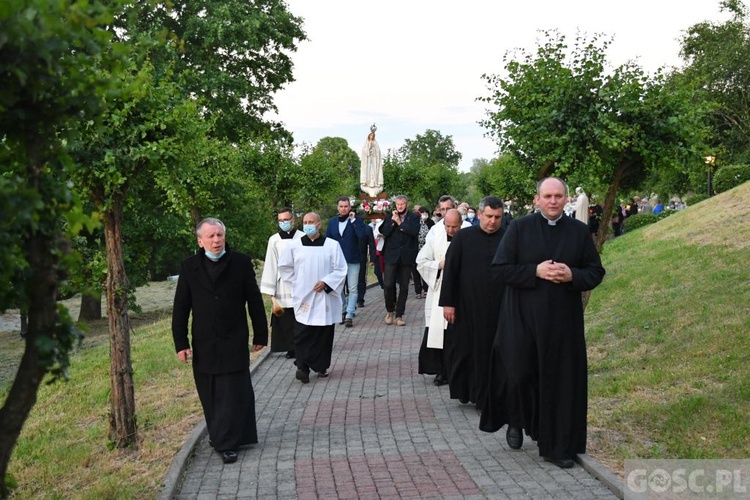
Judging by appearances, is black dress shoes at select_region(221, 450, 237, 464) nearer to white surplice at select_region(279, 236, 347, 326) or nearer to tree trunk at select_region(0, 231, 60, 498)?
white surplice at select_region(279, 236, 347, 326)

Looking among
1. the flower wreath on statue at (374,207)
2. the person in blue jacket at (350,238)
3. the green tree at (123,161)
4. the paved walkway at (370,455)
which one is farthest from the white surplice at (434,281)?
the flower wreath on statue at (374,207)

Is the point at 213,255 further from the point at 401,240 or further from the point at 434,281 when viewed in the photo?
the point at 401,240

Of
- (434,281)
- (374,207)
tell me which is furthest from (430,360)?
(374,207)

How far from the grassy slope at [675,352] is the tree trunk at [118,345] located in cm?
414

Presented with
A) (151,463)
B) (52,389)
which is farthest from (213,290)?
(52,389)

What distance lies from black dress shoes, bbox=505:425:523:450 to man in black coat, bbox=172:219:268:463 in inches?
86.8

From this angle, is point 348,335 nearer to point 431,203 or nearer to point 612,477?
point 612,477

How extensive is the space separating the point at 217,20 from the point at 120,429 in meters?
23.7

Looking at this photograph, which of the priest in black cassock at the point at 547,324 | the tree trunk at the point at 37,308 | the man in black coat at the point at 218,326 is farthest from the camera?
the man in black coat at the point at 218,326

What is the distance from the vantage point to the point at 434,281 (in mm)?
10445

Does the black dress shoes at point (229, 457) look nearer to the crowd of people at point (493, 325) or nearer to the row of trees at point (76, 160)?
the crowd of people at point (493, 325)

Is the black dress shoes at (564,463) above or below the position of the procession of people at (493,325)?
below

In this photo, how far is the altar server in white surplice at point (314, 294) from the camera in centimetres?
1088

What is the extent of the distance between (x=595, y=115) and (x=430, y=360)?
3.38 m
